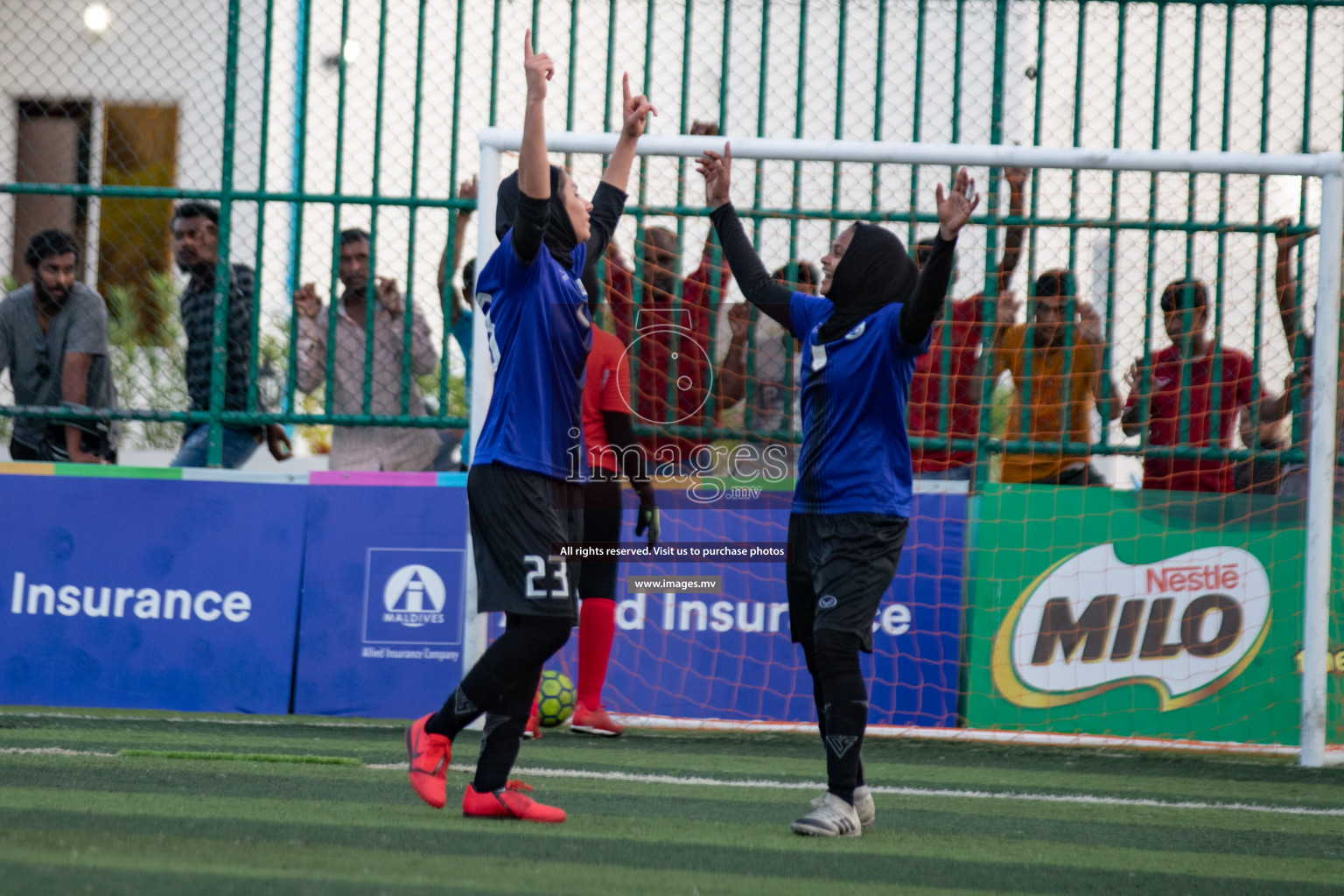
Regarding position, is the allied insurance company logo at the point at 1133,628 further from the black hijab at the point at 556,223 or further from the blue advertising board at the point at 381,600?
the black hijab at the point at 556,223

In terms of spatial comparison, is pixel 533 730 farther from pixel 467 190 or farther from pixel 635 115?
pixel 635 115

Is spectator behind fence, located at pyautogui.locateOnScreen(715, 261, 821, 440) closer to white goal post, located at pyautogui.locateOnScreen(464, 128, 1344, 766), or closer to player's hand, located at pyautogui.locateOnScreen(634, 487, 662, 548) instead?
white goal post, located at pyautogui.locateOnScreen(464, 128, 1344, 766)

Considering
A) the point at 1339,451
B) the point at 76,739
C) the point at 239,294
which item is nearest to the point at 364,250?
the point at 239,294

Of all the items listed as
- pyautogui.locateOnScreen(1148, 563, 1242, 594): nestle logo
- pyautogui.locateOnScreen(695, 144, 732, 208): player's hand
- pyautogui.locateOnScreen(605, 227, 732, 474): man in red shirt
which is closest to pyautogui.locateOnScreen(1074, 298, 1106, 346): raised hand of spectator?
pyautogui.locateOnScreen(1148, 563, 1242, 594): nestle logo

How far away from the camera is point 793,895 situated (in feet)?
10.1

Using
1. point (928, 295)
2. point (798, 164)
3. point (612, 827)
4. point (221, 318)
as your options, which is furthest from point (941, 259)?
point (221, 318)

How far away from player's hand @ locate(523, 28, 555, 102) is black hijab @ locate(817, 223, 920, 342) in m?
1.07

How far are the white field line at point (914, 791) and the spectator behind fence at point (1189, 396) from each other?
226 cm

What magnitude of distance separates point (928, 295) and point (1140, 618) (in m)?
3.37

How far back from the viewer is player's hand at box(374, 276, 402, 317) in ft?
24.0

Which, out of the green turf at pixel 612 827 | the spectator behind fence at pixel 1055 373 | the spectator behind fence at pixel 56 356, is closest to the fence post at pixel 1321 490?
the green turf at pixel 612 827

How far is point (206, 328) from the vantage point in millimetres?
7242

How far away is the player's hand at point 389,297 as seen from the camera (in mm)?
7316

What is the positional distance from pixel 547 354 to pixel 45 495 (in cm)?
408
